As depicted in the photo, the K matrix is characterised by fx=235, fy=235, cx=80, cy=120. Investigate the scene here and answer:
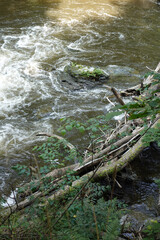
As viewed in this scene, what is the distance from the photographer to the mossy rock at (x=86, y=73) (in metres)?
8.09

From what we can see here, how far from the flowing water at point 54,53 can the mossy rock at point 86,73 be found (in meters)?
0.45

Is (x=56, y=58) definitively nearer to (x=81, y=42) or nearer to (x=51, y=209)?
(x=81, y=42)

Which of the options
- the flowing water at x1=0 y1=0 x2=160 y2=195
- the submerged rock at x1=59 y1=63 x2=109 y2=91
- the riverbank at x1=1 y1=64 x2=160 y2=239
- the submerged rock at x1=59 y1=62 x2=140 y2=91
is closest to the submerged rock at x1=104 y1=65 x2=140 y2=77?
the submerged rock at x1=59 y1=62 x2=140 y2=91

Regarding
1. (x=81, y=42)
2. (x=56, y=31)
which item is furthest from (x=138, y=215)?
(x=56, y=31)

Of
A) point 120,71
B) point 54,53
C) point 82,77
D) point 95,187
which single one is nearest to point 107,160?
point 95,187

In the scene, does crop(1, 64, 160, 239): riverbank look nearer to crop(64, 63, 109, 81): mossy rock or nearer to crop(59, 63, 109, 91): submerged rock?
crop(59, 63, 109, 91): submerged rock

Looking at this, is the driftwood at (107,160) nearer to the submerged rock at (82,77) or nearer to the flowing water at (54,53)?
the flowing water at (54,53)

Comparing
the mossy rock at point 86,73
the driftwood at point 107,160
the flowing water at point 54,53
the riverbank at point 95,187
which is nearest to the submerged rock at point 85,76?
the mossy rock at point 86,73

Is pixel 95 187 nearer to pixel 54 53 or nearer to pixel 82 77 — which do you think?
pixel 82 77

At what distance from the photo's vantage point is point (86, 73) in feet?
26.7

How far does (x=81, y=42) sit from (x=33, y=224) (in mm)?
9790

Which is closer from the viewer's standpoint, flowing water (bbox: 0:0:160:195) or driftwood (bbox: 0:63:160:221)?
driftwood (bbox: 0:63:160:221)

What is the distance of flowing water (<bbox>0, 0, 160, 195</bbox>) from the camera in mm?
6176

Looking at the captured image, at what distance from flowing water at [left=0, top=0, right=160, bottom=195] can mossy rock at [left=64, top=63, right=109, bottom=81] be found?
0.45 metres
